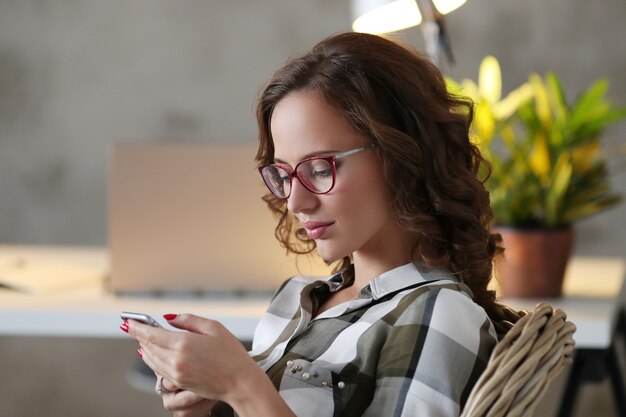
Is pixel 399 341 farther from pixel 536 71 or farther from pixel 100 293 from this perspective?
pixel 536 71

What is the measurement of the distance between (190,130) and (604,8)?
4.77 ft

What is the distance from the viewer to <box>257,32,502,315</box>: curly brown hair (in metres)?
1.11

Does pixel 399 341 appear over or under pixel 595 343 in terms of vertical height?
over

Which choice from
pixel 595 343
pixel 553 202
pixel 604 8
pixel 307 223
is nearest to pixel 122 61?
pixel 604 8

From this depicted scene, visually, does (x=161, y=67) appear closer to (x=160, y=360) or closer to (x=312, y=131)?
(x=312, y=131)

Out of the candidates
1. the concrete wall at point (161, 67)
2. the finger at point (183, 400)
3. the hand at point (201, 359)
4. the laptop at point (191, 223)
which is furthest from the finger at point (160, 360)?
the concrete wall at point (161, 67)

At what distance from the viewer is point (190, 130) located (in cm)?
339

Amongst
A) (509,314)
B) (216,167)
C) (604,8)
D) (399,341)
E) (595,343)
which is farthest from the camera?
(604,8)

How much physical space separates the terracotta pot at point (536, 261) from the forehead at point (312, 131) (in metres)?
0.99

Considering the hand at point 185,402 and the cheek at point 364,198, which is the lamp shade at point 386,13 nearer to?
the cheek at point 364,198

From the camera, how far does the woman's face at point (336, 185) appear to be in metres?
1.11

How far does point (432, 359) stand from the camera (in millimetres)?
1007

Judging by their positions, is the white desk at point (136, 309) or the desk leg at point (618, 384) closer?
the white desk at point (136, 309)

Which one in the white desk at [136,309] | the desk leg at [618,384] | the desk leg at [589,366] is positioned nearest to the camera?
the white desk at [136,309]
